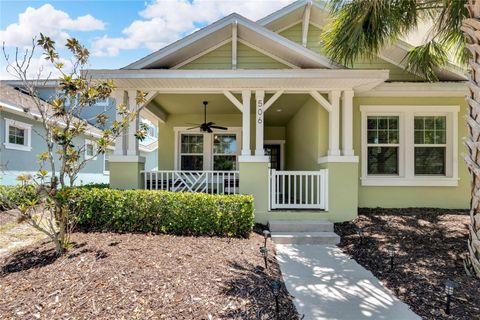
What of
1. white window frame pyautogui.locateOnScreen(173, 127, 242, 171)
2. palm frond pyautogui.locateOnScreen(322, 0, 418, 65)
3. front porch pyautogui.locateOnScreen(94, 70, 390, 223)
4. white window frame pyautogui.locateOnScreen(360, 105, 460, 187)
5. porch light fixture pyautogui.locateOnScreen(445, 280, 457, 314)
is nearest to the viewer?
porch light fixture pyautogui.locateOnScreen(445, 280, 457, 314)

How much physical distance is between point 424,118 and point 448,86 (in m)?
0.97

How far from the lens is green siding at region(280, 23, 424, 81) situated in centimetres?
768

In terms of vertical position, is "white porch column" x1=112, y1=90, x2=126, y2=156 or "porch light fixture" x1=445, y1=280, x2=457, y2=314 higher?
"white porch column" x1=112, y1=90, x2=126, y2=156

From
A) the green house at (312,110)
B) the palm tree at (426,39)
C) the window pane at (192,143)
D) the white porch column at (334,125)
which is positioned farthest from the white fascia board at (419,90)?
the window pane at (192,143)

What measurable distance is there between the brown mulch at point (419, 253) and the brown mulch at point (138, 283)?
5.30 ft

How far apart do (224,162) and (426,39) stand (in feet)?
23.5

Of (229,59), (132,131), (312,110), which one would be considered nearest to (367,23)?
(312,110)

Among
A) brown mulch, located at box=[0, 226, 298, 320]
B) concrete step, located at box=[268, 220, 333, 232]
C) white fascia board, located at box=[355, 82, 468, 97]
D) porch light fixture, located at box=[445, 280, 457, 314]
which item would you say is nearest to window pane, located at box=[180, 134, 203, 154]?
concrete step, located at box=[268, 220, 333, 232]

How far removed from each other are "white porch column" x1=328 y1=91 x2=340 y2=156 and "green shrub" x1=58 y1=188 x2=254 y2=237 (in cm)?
267

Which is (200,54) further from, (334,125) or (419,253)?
(419,253)

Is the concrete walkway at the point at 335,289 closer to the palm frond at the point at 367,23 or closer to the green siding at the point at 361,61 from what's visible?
the palm frond at the point at 367,23

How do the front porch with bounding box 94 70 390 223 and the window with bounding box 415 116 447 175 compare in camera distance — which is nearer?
the front porch with bounding box 94 70 390 223

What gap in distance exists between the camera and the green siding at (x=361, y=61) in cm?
768

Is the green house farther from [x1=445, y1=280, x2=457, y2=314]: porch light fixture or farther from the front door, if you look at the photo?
[x1=445, y1=280, x2=457, y2=314]: porch light fixture
